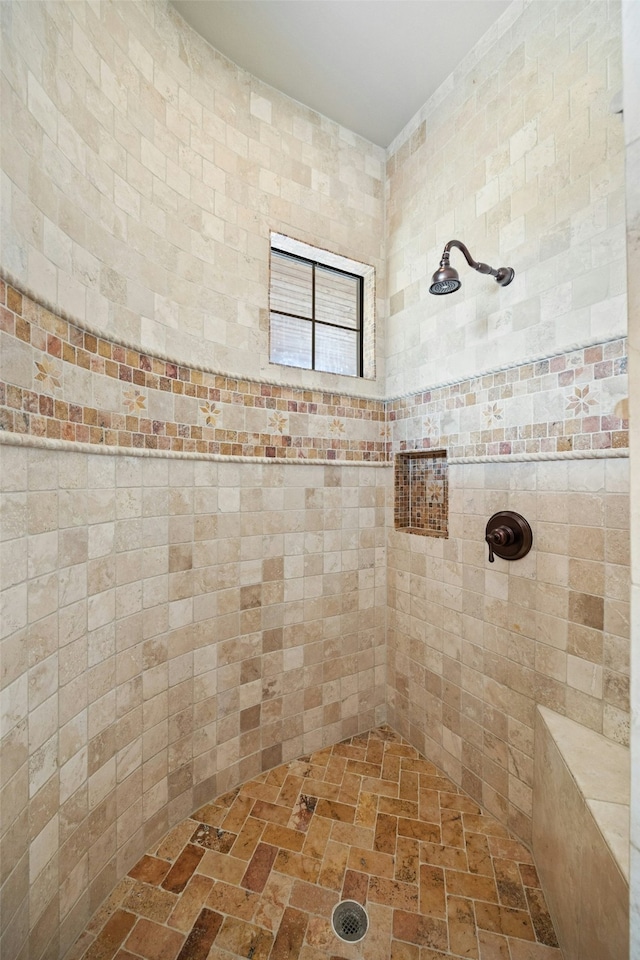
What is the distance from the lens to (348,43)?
195 centimetres

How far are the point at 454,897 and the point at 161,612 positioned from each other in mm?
1613

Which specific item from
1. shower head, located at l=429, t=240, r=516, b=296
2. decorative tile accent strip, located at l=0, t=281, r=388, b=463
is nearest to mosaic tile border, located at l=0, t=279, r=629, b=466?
decorative tile accent strip, located at l=0, t=281, r=388, b=463

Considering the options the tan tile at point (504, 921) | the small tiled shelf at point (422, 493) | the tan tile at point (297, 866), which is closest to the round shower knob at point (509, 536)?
the small tiled shelf at point (422, 493)

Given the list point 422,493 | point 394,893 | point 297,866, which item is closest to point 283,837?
point 297,866

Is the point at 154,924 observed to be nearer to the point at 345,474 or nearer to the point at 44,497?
the point at 44,497

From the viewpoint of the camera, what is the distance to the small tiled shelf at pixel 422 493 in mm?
2311

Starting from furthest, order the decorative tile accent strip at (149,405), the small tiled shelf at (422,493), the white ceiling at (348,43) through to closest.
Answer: the small tiled shelf at (422,493)
the white ceiling at (348,43)
the decorative tile accent strip at (149,405)

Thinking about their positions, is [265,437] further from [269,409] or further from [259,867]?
[259,867]

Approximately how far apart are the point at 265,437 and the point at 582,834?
195cm

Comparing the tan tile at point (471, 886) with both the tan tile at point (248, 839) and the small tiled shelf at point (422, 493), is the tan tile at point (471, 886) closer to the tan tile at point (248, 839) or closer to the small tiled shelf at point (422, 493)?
the tan tile at point (248, 839)

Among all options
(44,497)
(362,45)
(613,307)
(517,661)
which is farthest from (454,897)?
(362,45)

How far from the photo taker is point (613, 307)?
57.8 inches

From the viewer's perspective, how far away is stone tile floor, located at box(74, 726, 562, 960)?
4.49 feet

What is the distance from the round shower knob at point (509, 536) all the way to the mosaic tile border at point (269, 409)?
0.28 m
